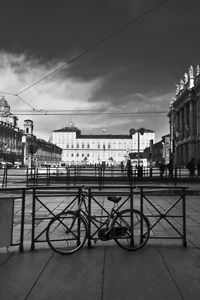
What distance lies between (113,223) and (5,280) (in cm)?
220

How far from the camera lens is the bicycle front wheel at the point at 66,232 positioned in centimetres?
564

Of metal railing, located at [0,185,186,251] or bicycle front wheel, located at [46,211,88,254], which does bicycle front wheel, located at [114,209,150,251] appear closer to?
metal railing, located at [0,185,186,251]

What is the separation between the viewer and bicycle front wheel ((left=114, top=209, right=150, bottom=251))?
19.3 feet

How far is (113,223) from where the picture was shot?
19.2 feet

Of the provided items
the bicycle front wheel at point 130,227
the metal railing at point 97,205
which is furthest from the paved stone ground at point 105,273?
the metal railing at point 97,205

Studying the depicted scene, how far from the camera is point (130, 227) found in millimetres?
5902

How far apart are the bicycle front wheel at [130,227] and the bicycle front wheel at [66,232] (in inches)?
24.4

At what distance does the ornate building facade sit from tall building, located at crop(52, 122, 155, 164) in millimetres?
69781

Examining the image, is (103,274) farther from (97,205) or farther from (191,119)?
(191,119)

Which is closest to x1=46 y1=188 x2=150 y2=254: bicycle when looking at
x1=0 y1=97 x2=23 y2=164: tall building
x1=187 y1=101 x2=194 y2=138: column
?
x1=187 y1=101 x2=194 y2=138: column

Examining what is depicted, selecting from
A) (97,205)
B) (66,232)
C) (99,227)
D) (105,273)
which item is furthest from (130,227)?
(97,205)

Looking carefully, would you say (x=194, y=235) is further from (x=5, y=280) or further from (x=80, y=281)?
(x=5, y=280)

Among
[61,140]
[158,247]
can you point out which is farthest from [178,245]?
[61,140]

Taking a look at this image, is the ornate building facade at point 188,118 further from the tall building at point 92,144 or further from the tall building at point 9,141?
the tall building at point 92,144
